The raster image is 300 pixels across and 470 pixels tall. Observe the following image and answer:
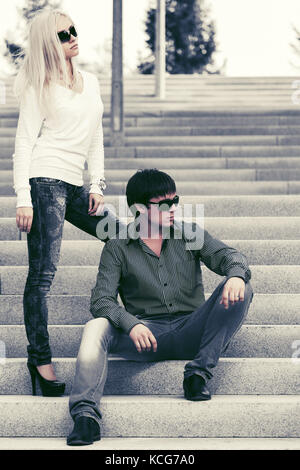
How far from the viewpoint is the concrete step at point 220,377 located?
11.6ft

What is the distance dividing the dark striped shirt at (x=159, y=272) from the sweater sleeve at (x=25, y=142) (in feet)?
1.38

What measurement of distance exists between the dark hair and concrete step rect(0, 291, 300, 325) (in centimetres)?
76

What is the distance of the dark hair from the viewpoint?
11.7 feet

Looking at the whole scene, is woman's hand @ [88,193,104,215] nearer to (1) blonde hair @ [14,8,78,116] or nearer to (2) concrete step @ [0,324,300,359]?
(1) blonde hair @ [14,8,78,116]

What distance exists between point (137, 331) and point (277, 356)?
2.70 ft

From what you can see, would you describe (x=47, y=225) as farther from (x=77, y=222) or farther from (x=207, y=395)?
(x=207, y=395)

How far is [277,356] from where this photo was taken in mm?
3857

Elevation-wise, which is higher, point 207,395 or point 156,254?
point 156,254

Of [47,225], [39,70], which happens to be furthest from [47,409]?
[39,70]

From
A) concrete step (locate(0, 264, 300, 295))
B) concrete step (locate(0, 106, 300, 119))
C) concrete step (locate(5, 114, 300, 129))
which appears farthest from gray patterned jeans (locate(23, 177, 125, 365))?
concrete step (locate(0, 106, 300, 119))

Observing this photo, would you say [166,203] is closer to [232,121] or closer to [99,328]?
[99,328]

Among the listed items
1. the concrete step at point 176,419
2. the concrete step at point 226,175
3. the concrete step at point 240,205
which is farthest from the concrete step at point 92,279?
the concrete step at point 226,175

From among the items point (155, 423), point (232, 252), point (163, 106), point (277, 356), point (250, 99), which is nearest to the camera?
point (155, 423)

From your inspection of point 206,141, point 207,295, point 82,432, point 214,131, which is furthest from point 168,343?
point 214,131
